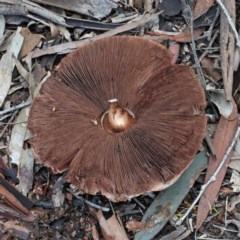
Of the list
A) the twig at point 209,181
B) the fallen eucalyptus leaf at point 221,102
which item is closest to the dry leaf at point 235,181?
the twig at point 209,181

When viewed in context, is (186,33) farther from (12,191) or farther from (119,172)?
(12,191)

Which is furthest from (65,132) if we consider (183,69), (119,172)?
(183,69)

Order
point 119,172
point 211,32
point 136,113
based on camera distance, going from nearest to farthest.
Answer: point 119,172
point 136,113
point 211,32

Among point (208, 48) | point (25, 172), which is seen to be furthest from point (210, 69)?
point (25, 172)

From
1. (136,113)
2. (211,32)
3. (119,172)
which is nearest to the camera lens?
(119,172)

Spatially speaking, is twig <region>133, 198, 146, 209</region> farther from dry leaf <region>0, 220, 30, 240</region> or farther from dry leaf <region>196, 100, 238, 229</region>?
dry leaf <region>0, 220, 30, 240</region>

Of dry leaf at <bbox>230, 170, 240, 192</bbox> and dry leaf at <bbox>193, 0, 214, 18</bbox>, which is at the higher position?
dry leaf at <bbox>193, 0, 214, 18</bbox>

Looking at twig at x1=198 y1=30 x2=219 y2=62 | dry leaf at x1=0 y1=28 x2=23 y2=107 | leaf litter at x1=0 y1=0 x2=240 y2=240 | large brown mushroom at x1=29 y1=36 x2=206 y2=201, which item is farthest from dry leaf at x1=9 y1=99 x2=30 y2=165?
twig at x1=198 y1=30 x2=219 y2=62

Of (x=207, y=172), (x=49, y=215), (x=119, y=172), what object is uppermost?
(x=119, y=172)
